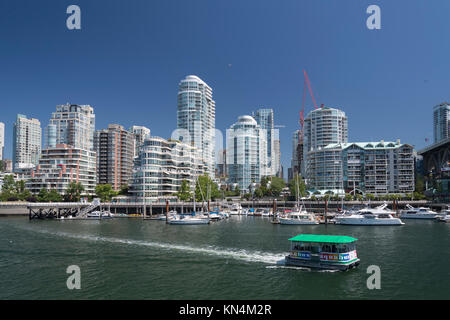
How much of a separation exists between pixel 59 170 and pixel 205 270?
537 feet

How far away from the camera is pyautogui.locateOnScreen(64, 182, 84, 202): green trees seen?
175750 millimetres

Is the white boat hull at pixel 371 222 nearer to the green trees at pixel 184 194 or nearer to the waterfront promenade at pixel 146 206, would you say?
the waterfront promenade at pixel 146 206

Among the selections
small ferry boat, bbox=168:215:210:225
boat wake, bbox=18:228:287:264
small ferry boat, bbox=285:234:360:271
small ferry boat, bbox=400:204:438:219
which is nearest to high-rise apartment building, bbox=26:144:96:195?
small ferry boat, bbox=168:215:210:225

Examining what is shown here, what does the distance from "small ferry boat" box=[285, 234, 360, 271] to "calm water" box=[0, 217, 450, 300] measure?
58.6 inches

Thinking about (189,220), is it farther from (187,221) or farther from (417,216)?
(417,216)

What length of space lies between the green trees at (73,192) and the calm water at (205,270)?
354 ft

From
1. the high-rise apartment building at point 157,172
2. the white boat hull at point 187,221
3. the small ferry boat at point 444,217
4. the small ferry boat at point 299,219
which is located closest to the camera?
the small ferry boat at point 299,219

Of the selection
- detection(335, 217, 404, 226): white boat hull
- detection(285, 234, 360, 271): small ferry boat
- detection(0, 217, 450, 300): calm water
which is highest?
detection(285, 234, 360, 271): small ferry boat

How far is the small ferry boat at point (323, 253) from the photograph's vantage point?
45125 mm

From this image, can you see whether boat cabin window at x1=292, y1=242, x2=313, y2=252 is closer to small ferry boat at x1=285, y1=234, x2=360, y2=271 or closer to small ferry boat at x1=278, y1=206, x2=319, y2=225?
small ferry boat at x1=285, y1=234, x2=360, y2=271

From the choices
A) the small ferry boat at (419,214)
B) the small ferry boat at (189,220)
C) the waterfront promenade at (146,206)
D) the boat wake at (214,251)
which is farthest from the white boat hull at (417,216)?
the boat wake at (214,251)
